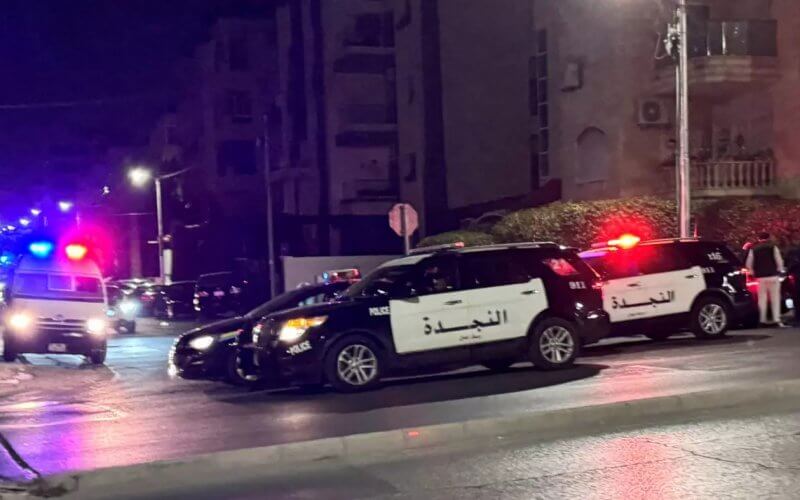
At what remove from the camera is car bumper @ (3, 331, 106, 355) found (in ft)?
60.0

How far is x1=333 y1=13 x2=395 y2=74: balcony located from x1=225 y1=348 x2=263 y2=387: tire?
2986cm

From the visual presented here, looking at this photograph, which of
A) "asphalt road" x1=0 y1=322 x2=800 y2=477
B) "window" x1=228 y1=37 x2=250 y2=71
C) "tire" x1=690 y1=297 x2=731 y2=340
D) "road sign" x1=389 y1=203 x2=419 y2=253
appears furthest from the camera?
"window" x1=228 y1=37 x2=250 y2=71

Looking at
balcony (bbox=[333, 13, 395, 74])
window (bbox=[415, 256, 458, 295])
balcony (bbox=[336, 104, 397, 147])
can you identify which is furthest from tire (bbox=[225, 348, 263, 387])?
balcony (bbox=[333, 13, 395, 74])

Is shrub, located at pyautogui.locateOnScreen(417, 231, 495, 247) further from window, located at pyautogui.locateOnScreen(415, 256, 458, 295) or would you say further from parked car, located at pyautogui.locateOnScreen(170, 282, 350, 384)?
window, located at pyautogui.locateOnScreen(415, 256, 458, 295)

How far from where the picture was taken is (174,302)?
34.5 metres

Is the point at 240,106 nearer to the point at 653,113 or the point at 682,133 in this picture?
the point at 653,113

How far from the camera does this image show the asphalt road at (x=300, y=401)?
867 cm

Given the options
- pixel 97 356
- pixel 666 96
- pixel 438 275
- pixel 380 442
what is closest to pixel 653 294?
pixel 438 275

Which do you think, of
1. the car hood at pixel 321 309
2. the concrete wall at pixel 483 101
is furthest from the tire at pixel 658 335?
the concrete wall at pixel 483 101

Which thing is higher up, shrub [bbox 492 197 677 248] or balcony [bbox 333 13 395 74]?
balcony [bbox 333 13 395 74]

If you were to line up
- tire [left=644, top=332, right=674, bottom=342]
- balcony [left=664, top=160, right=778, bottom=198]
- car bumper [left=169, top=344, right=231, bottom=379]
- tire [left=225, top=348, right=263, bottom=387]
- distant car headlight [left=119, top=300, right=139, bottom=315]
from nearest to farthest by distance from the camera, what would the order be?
tire [left=225, top=348, right=263, bottom=387] → car bumper [left=169, top=344, right=231, bottom=379] → tire [left=644, top=332, right=674, bottom=342] → balcony [left=664, top=160, right=778, bottom=198] → distant car headlight [left=119, top=300, right=139, bottom=315]

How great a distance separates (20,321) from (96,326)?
1458mm

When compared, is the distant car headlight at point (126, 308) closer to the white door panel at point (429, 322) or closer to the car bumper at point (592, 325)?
the white door panel at point (429, 322)

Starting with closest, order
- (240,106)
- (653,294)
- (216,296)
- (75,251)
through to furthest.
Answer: (653,294) → (75,251) → (216,296) → (240,106)
